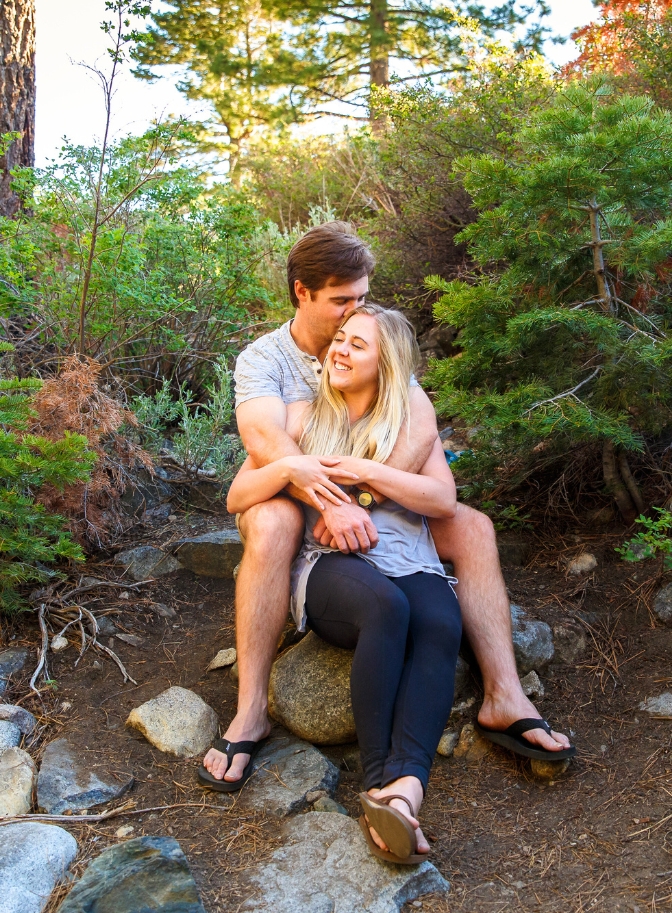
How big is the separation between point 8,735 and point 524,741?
5.48 feet

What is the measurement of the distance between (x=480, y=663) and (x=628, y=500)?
3.80 ft

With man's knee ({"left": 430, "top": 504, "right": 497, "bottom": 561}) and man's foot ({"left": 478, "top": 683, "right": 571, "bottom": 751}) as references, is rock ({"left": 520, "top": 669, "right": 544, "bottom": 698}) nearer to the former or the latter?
man's foot ({"left": 478, "top": 683, "right": 571, "bottom": 751})

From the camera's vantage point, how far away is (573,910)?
1964 millimetres

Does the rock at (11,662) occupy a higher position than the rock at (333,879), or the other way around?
the rock at (11,662)

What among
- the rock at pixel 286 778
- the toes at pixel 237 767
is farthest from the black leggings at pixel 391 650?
the toes at pixel 237 767

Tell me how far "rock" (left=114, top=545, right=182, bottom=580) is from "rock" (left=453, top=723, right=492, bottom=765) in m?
1.62

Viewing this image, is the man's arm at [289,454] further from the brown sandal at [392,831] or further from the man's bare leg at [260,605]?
the brown sandal at [392,831]

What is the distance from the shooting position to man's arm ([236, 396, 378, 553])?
2479 millimetres

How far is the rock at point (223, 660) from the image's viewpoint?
3080mm

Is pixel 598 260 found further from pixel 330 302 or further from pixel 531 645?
pixel 531 645

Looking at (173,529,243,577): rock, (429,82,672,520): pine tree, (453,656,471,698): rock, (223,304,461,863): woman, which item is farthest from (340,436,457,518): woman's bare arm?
(173,529,243,577): rock

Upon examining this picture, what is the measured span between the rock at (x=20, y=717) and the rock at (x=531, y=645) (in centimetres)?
Answer: 173

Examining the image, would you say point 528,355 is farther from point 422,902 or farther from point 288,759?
point 422,902

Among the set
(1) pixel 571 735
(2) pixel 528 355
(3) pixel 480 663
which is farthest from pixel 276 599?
(2) pixel 528 355
